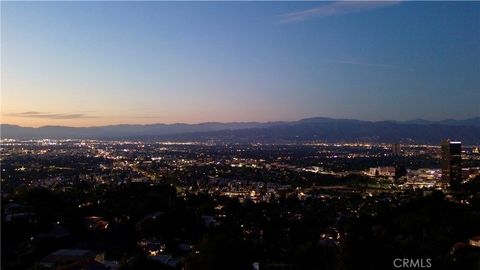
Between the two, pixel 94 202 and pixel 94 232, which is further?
pixel 94 202

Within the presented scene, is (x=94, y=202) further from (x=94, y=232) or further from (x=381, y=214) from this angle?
(x=381, y=214)

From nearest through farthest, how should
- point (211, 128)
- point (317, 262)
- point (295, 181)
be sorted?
point (317, 262)
point (295, 181)
point (211, 128)

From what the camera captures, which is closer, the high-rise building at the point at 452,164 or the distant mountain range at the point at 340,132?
the high-rise building at the point at 452,164

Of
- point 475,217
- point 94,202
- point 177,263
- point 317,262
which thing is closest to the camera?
point 317,262

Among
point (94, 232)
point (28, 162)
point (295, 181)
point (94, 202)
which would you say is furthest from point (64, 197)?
point (28, 162)

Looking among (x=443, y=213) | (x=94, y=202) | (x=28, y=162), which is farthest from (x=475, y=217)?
(x=28, y=162)

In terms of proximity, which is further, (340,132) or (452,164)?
(340,132)

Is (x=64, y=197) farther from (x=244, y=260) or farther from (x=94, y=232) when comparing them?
(x=244, y=260)

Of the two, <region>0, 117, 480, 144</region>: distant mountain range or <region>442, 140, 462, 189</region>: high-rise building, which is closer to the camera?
<region>442, 140, 462, 189</region>: high-rise building
